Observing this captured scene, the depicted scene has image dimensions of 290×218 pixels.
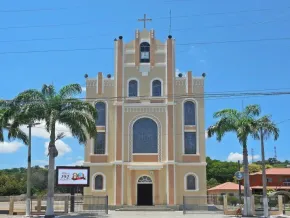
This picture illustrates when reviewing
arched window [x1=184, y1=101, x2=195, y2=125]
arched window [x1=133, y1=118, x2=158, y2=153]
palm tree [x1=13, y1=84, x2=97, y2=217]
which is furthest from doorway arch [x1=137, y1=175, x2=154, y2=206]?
palm tree [x1=13, y1=84, x2=97, y2=217]

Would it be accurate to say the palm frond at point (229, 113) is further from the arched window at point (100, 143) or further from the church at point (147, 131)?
the arched window at point (100, 143)

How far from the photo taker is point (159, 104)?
45.9 metres

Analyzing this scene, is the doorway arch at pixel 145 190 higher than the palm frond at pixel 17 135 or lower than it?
lower

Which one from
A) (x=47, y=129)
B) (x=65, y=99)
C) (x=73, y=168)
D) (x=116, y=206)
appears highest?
(x=65, y=99)

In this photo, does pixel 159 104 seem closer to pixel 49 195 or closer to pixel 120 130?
pixel 120 130

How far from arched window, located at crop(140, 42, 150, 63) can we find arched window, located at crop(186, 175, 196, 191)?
1359 centimetres

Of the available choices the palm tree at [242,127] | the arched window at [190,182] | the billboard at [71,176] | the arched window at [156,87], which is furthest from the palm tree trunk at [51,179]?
the arched window at [190,182]

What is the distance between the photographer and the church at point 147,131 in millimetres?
44281

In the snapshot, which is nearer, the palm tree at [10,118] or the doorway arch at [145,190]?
the palm tree at [10,118]

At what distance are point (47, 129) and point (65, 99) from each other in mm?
2581

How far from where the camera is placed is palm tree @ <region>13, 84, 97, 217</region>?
30.7 meters

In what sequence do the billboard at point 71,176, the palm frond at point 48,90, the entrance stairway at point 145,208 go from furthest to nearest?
the entrance stairway at point 145,208, the billboard at point 71,176, the palm frond at point 48,90

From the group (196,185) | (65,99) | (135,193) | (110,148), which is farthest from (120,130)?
(65,99)

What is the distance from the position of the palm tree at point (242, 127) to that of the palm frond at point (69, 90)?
11171mm
